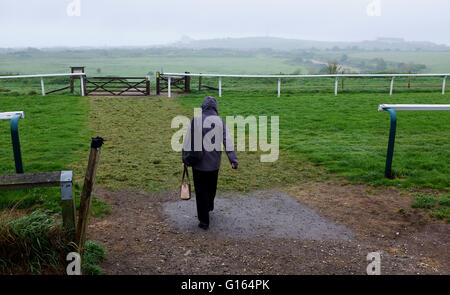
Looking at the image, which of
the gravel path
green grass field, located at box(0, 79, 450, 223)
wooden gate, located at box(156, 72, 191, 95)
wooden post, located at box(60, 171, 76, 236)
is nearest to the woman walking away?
the gravel path

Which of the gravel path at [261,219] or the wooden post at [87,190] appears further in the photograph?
the gravel path at [261,219]

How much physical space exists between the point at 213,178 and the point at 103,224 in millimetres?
1626

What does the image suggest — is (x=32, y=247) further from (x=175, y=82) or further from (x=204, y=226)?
(x=175, y=82)

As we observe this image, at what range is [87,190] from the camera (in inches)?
175

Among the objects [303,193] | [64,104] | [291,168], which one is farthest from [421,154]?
[64,104]

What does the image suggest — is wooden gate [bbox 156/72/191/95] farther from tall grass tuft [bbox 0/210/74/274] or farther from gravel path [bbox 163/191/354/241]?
tall grass tuft [bbox 0/210/74/274]

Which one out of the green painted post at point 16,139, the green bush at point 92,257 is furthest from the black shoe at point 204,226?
the green painted post at point 16,139

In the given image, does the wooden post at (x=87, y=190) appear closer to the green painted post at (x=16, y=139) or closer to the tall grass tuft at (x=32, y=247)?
the tall grass tuft at (x=32, y=247)

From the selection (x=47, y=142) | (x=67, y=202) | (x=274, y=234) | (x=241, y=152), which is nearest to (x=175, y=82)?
(x=47, y=142)

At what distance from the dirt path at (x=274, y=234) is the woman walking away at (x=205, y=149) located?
15.4 inches

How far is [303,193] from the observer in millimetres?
7574

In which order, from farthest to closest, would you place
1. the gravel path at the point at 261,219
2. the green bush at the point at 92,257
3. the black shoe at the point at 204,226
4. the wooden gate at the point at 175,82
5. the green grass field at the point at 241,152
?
the wooden gate at the point at 175,82, the green grass field at the point at 241,152, the black shoe at the point at 204,226, the gravel path at the point at 261,219, the green bush at the point at 92,257

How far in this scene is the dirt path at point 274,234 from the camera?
16.4 ft

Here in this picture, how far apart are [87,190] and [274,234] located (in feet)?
8.45
